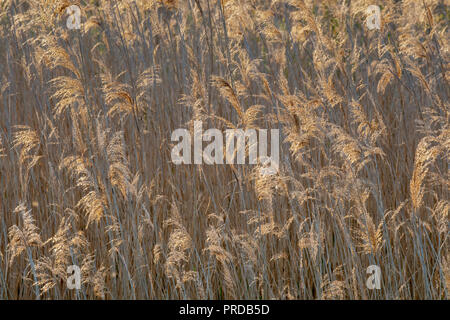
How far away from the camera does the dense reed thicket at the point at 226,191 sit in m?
2.76

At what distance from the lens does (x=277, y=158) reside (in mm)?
3229

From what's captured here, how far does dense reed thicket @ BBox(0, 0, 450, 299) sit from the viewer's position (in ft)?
9.06

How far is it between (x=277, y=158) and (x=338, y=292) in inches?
33.7

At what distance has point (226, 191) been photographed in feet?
11.4

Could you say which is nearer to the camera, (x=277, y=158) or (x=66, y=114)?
(x=277, y=158)

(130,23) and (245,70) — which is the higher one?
(130,23)

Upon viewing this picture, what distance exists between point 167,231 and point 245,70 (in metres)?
1.00

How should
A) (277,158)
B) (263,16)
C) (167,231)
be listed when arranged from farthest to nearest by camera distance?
(263,16) → (167,231) → (277,158)
